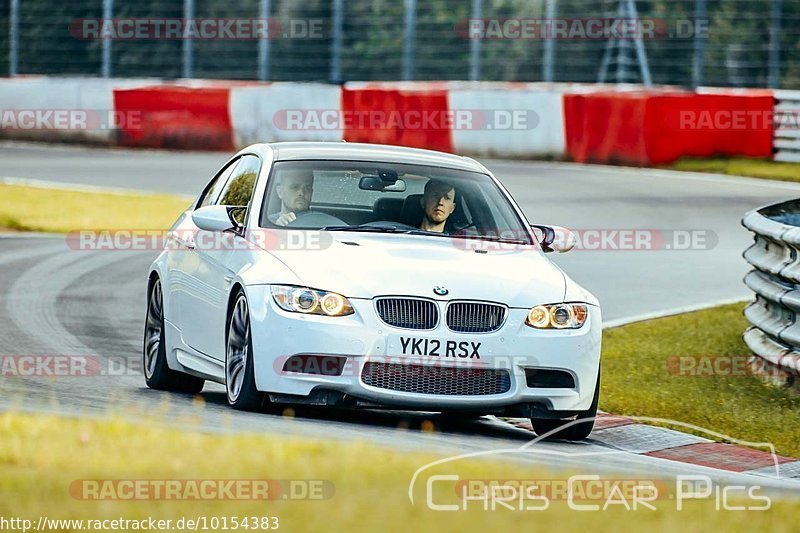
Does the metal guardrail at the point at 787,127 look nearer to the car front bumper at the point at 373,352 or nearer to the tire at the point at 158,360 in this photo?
the tire at the point at 158,360

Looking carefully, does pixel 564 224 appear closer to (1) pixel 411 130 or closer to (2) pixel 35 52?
(1) pixel 411 130

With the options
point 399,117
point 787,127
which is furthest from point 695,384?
point 399,117

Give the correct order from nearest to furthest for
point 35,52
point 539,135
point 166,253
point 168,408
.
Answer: point 168,408
point 166,253
point 539,135
point 35,52

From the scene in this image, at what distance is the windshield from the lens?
952cm

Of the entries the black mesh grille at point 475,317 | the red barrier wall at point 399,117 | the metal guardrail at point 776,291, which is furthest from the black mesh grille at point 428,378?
the red barrier wall at point 399,117

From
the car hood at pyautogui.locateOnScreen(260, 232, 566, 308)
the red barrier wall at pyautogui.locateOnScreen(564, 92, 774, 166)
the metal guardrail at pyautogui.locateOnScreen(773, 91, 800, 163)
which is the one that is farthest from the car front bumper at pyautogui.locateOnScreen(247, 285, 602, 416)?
the metal guardrail at pyautogui.locateOnScreen(773, 91, 800, 163)

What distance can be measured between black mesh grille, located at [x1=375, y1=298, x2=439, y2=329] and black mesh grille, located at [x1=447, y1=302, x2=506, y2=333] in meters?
0.09

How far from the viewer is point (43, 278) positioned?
A: 15.3 metres

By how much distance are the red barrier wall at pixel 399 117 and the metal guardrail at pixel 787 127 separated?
5.45m

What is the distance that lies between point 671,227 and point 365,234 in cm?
1177

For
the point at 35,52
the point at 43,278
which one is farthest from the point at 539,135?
the point at 43,278

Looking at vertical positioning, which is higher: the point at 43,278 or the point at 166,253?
the point at 166,253

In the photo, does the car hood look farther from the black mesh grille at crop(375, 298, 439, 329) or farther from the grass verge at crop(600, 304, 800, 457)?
the grass verge at crop(600, 304, 800, 457)

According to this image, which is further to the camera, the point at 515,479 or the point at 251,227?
the point at 251,227
